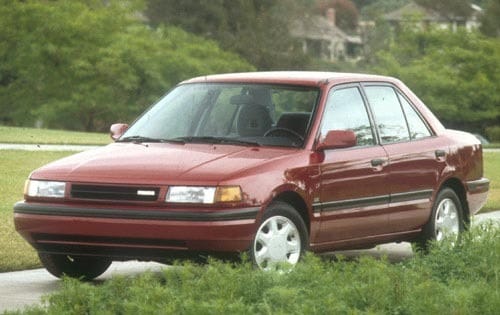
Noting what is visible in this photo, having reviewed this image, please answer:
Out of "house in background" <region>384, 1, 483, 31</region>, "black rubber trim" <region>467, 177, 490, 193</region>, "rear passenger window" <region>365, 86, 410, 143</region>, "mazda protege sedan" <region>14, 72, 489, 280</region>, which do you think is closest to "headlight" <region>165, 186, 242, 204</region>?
"mazda protege sedan" <region>14, 72, 489, 280</region>

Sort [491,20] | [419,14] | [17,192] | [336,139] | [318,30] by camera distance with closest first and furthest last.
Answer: [336,139], [17,192], [419,14], [491,20], [318,30]

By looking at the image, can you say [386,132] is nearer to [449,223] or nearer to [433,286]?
[449,223]

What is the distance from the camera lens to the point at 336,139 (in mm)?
11758

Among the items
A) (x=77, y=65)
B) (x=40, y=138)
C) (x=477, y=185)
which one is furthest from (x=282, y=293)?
(x=77, y=65)

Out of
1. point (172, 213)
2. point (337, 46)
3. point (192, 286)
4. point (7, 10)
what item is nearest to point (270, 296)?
point (192, 286)

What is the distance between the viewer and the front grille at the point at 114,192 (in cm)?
1078

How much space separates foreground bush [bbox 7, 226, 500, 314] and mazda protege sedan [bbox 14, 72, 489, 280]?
1.68 feet

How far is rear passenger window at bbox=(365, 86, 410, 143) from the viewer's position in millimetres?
12828

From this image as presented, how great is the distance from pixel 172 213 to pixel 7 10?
52.2 meters

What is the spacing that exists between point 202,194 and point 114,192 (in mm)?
653

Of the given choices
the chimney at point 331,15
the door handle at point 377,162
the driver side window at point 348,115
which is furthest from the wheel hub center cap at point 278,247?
the chimney at point 331,15

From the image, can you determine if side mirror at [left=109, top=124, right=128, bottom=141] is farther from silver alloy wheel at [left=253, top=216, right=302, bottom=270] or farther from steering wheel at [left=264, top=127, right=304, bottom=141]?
silver alloy wheel at [left=253, top=216, right=302, bottom=270]

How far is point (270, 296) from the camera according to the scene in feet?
27.0

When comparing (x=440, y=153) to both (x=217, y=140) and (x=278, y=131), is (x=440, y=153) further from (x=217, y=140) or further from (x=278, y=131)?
(x=217, y=140)
